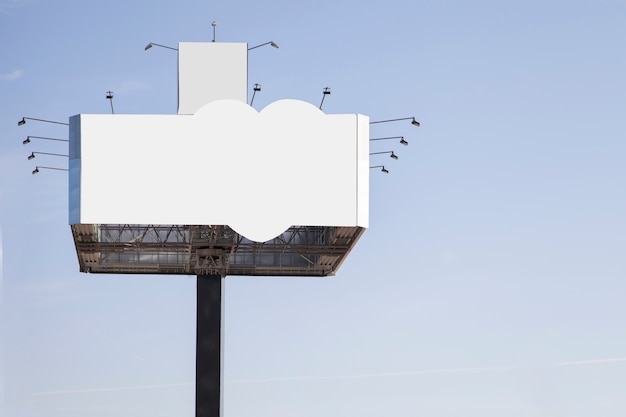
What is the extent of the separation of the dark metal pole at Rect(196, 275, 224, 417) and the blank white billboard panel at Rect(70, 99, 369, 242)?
6088 millimetres

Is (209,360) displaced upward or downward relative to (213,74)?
downward

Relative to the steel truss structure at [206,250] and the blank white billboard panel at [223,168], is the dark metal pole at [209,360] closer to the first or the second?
the steel truss structure at [206,250]

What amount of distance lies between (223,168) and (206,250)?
601 cm

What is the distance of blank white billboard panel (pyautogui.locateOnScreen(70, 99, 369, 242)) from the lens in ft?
127

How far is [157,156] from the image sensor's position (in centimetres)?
3862

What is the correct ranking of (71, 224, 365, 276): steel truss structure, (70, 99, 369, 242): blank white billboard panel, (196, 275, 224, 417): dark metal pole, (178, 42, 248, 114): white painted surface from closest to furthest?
(70, 99, 369, 242): blank white billboard panel < (178, 42, 248, 114): white painted surface < (71, 224, 365, 276): steel truss structure < (196, 275, 224, 417): dark metal pole

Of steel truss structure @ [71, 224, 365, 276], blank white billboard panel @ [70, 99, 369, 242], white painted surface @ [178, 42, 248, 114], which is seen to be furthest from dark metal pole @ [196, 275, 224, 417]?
white painted surface @ [178, 42, 248, 114]

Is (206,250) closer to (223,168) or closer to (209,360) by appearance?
(209,360)

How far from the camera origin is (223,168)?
3875cm

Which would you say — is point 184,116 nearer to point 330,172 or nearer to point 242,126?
point 242,126

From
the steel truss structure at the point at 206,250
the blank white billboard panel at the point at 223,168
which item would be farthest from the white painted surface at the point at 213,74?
the steel truss structure at the point at 206,250

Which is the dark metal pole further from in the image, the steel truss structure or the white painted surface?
the white painted surface

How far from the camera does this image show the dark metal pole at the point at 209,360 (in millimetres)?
Answer: 43781

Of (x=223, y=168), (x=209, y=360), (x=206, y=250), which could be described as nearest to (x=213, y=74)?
(x=223, y=168)
